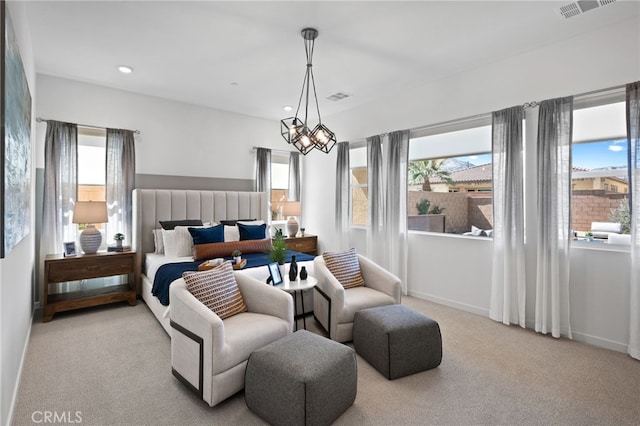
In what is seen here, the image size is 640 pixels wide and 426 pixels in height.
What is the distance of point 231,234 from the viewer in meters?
4.61

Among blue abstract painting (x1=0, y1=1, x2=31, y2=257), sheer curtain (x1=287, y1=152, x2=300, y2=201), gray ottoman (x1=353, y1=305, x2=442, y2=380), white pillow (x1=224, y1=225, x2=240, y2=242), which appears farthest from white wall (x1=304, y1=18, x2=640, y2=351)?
blue abstract painting (x1=0, y1=1, x2=31, y2=257)

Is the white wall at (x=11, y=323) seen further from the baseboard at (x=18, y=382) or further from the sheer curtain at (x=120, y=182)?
the sheer curtain at (x=120, y=182)

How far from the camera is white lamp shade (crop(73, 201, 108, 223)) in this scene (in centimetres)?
384

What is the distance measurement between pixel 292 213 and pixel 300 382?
166 inches

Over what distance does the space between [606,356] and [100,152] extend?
252 inches

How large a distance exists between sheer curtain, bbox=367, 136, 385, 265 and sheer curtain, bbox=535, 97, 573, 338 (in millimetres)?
2170

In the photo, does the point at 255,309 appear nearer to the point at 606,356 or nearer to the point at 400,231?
the point at 400,231

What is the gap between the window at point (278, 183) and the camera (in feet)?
20.7

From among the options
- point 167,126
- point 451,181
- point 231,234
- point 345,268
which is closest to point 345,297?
point 345,268

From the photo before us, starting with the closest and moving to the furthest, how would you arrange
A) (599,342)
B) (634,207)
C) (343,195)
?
1. (634,207)
2. (599,342)
3. (343,195)

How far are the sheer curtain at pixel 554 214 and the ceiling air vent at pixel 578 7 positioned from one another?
77 cm

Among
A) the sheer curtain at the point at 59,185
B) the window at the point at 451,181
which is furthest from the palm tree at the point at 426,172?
the sheer curtain at the point at 59,185

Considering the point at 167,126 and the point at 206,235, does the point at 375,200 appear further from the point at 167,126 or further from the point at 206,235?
the point at 167,126

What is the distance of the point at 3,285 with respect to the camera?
1.86 m
